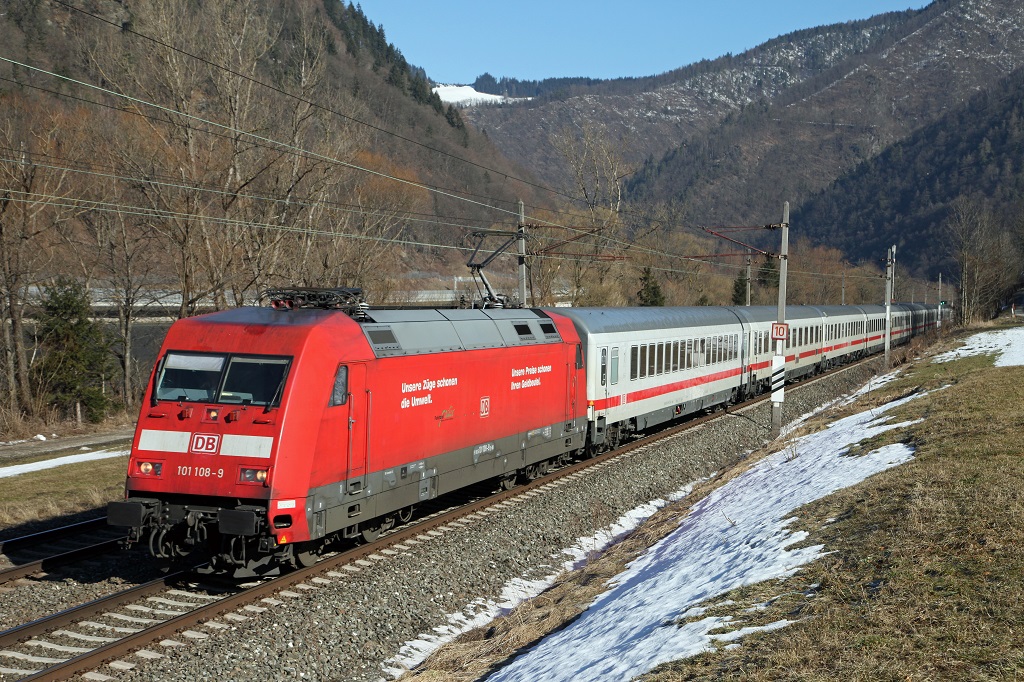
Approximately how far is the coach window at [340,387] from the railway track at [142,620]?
240cm

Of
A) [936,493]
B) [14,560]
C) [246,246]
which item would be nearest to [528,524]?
[936,493]

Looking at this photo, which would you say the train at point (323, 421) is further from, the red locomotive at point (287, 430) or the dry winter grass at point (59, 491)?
the dry winter grass at point (59, 491)

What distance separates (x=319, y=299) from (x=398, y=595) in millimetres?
4558

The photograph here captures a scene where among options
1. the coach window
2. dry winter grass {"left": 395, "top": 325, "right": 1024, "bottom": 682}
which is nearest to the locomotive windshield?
the coach window

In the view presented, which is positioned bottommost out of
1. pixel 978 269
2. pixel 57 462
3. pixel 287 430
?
pixel 57 462

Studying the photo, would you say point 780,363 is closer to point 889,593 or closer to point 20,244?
point 889,593

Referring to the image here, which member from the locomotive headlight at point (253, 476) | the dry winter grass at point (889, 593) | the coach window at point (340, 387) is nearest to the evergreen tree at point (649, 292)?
the dry winter grass at point (889, 593)

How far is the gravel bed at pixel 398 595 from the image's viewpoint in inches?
367

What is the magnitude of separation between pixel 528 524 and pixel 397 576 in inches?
150

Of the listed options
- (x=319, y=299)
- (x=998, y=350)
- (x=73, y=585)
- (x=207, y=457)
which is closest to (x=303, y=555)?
(x=207, y=457)

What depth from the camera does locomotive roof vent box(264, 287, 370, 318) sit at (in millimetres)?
13000

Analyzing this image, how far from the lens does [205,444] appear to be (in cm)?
1109

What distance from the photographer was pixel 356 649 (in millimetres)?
10031

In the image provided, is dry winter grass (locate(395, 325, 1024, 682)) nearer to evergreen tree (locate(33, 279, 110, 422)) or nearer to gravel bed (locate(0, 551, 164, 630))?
gravel bed (locate(0, 551, 164, 630))
